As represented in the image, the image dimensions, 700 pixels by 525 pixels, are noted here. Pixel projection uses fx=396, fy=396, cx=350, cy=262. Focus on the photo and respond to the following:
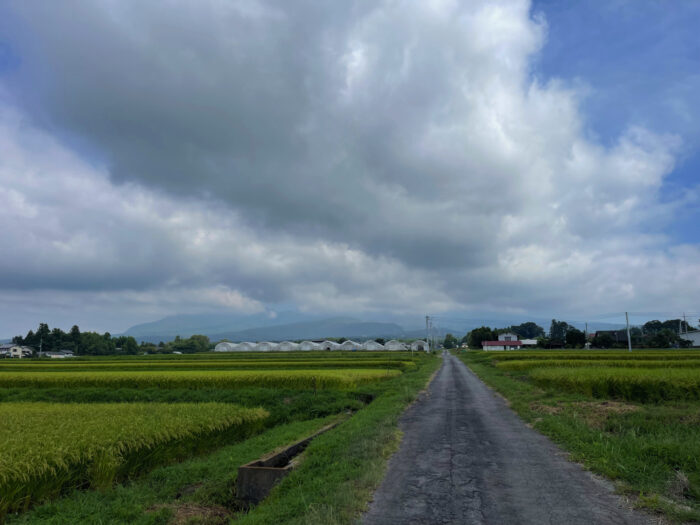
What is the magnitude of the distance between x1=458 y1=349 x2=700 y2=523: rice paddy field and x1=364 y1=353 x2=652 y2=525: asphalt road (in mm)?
599

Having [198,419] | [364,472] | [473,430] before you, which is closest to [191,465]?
[198,419]

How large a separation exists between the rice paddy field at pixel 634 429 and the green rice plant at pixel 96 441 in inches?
425

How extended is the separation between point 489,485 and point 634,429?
716 cm

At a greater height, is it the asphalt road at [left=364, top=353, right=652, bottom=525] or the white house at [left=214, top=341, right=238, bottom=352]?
the asphalt road at [left=364, top=353, right=652, bottom=525]

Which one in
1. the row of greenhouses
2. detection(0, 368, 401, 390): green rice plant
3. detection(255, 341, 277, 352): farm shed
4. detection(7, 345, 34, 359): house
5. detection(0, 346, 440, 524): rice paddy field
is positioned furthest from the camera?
detection(255, 341, 277, 352): farm shed

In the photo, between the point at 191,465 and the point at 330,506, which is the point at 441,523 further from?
the point at 191,465

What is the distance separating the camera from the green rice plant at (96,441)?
25.8ft

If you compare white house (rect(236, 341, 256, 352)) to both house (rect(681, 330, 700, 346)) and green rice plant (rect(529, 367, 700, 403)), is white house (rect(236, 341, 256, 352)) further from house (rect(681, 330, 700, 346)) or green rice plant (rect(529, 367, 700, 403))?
house (rect(681, 330, 700, 346))

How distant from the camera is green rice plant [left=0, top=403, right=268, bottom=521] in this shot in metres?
7.88

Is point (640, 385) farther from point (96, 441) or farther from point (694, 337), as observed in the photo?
point (694, 337)

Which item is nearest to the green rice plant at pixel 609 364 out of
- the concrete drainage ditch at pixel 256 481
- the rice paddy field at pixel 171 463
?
the rice paddy field at pixel 171 463

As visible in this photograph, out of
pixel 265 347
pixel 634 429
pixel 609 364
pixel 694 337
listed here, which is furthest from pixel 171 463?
pixel 694 337

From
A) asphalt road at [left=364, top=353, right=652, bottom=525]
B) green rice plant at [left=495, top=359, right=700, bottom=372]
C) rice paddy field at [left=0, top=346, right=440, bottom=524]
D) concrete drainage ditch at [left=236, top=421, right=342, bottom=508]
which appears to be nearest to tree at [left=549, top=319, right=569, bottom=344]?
green rice plant at [left=495, top=359, right=700, bottom=372]

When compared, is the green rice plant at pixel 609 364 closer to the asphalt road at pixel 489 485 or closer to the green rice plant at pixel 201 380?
the green rice plant at pixel 201 380
